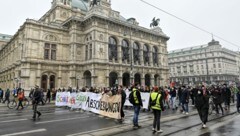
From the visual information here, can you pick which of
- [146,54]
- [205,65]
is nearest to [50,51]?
[146,54]

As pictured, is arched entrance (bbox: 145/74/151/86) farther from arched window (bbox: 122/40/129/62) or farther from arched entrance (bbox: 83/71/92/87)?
arched entrance (bbox: 83/71/92/87)

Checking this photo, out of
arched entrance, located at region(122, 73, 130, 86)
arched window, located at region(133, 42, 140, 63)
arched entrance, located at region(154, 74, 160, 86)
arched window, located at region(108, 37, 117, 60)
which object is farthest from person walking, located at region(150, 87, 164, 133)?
arched entrance, located at region(154, 74, 160, 86)

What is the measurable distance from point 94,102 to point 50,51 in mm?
26025

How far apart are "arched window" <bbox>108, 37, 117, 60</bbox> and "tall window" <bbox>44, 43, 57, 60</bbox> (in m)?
11.4

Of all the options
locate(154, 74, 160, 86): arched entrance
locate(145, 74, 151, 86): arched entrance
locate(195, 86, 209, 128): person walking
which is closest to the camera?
locate(195, 86, 209, 128): person walking

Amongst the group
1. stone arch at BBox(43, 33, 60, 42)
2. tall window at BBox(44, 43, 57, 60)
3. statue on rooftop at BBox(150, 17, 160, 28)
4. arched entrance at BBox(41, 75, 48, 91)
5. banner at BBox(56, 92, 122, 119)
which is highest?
statue on rooftop at BBox(150, 17, 160, 28)

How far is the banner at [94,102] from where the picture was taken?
11102 millimetres

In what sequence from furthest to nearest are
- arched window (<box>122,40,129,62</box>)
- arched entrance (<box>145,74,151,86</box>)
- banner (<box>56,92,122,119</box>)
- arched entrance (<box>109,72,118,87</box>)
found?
arched entrance (<box>145,74,151,86</box>) < arched window (<box>122,40,129,62</box>) < arched entrance (<box>109,72,118,87</box>) < banner (<box>56,92,122,119</box>)

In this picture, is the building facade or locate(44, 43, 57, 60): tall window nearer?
locate(44, 43, 57, 60): tall window

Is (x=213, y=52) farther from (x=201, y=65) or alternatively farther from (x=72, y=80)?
(x=72, y=80)

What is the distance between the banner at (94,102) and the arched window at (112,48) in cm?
2149

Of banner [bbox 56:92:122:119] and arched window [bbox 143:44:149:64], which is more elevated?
arched window [bbox 143:44:149:64]

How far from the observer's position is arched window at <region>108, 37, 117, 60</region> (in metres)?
38.8

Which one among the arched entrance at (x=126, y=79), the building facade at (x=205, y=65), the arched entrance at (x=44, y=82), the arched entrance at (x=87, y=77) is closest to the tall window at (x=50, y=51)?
the arched entrance at (x=44, y=82)
